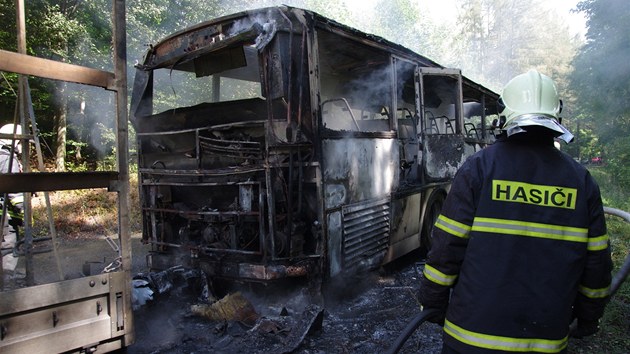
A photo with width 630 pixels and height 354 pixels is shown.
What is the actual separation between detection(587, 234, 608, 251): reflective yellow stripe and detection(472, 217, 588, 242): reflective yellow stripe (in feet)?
0.19

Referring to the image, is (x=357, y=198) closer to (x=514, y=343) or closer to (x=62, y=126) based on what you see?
(x=514, y=343)

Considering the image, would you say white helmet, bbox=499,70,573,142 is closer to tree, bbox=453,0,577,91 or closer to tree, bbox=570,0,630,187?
tree, bbox=570,0,630,187

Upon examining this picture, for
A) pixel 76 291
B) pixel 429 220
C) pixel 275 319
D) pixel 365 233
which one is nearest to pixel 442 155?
pixel 429 220

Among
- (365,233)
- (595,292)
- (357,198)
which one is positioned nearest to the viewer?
(595,292)

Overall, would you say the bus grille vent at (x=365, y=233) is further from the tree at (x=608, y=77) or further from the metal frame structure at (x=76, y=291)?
the tree at (x=608, y=77)

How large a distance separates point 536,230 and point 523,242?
0.07m

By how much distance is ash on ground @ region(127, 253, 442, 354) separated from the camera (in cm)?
321

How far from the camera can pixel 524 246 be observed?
1.53 meters

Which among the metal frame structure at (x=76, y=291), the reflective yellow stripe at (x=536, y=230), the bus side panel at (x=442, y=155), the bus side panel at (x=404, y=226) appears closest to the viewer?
the reflective yellow stripe at (x=536, y=230)

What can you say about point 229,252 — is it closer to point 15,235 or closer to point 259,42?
point 259,42

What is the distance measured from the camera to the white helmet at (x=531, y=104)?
5.23ft

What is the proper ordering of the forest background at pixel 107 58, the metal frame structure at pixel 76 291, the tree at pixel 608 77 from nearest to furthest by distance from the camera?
the metal frame structure at pixel 76 291 < the forest background at pixel 107 58 < the tree at pixel 608 77

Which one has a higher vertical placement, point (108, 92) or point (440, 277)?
point (108, 92)

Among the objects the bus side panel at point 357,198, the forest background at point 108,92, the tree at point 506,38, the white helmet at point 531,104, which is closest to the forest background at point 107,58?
the forest background at point 108,92
